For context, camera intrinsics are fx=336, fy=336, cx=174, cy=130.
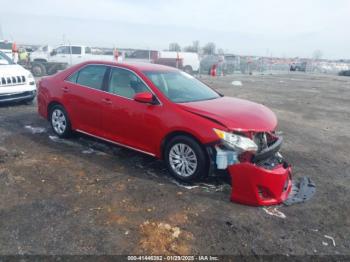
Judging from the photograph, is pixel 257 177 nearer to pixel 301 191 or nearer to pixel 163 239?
pixel 301 191

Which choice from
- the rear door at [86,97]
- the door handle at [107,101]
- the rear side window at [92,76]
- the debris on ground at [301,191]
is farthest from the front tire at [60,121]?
the debris on ground at [301,191]

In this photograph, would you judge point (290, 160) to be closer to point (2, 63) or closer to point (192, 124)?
point (192, 124)

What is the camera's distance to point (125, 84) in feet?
18.2

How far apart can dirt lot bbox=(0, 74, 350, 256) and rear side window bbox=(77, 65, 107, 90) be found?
1.17m

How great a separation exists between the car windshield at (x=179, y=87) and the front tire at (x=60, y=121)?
2.03 m

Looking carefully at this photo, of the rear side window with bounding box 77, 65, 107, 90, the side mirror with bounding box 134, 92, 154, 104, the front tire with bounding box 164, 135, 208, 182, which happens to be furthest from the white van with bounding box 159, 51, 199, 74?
the front tire with bounding box 164, 135, 208, 182

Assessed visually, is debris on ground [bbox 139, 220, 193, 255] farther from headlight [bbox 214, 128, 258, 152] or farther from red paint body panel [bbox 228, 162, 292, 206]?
headlight [bbox 214, 128, 258, 152]

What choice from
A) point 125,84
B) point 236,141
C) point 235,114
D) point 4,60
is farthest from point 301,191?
point 4,60

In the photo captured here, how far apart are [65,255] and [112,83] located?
10.5 feet

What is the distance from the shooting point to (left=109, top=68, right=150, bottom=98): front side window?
211 inches

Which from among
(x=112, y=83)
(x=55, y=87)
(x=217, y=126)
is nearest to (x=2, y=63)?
(x=55, y=87)

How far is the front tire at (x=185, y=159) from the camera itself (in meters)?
4.60

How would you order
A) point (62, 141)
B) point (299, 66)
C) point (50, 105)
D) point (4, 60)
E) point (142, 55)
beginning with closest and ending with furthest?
point (62, 141) < point (50, 105) < point (4, 60) < point (142, 55) < point (299, 66)

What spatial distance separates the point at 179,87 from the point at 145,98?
80cm
